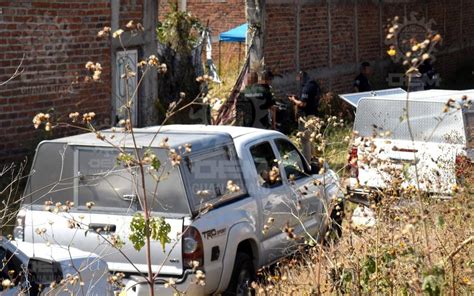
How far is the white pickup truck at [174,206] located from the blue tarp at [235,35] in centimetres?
1406

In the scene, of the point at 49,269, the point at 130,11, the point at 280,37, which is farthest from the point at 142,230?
the point at 280,37

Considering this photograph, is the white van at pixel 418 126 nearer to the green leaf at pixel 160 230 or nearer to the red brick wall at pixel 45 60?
the red brick wall at pixel 45 60

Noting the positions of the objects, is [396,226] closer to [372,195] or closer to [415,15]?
[372,195]

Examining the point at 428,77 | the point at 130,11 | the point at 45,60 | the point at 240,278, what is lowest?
the point at 240,278

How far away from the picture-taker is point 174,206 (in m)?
9.52

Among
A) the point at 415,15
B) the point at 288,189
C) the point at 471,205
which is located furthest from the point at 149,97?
the point at 415,15

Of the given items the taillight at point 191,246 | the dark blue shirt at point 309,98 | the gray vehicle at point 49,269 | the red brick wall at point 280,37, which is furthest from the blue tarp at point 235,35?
the gray vehicle at point 49,269

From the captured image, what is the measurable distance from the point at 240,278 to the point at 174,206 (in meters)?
1.29

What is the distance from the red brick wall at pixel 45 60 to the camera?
14.9m

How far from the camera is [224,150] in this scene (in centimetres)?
1056

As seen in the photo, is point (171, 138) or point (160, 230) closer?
point (160, 230)

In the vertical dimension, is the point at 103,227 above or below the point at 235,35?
below

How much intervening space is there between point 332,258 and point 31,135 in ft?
29.9

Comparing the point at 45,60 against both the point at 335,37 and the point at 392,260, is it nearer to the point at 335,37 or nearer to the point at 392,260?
the point at 392,260
